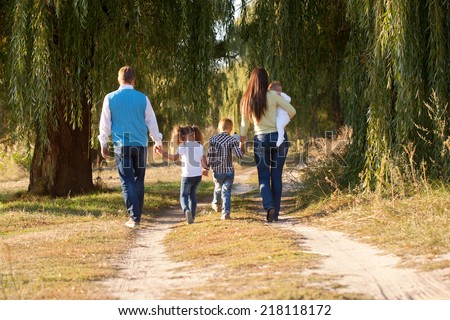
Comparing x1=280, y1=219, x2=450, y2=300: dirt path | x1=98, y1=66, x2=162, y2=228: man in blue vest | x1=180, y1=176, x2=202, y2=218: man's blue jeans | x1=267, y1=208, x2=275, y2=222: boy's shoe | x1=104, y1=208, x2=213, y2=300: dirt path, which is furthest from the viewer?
x1=180, y1=176, x2=202, y2=218: man's blue jeans

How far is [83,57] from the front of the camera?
1184 centimetres

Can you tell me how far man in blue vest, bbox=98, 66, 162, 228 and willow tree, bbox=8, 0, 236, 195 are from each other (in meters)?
2.00

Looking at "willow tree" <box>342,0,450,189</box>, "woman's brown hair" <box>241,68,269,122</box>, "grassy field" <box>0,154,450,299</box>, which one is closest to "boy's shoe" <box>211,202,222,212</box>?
"grassy field" <box>0,154,450,299</box>

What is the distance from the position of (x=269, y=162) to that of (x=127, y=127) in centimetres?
184

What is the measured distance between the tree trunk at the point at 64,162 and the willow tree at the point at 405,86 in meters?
5.77

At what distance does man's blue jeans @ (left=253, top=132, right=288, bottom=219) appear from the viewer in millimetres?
9594

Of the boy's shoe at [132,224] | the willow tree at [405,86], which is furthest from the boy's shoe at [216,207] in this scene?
the willow tree at [405,86]

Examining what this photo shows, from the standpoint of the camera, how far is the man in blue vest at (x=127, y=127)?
9.11 m

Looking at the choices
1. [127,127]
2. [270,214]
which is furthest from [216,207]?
[127,127]

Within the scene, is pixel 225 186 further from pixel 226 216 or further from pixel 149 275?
pixel 149 275

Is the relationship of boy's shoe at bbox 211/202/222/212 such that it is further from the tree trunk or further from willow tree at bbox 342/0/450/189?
the tree trunk

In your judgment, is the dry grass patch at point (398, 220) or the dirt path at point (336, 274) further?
the dry grass patch at point (398, 220)

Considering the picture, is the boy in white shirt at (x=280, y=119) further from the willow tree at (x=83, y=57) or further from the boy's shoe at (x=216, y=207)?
the willow tree at (x=83, y=57)
